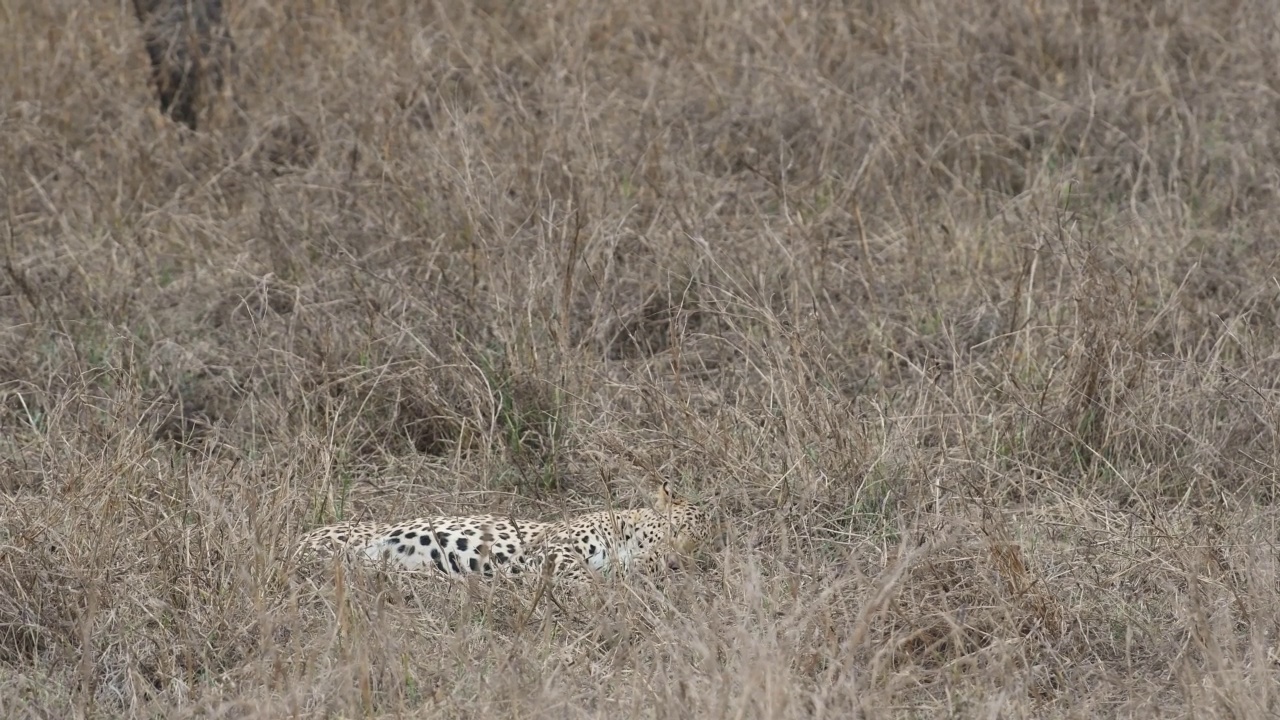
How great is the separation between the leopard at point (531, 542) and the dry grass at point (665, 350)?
5.4 inches

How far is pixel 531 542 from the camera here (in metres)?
4.36

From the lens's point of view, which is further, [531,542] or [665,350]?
[665,350]

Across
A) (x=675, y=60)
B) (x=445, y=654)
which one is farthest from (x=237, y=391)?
(x=675, y=60)

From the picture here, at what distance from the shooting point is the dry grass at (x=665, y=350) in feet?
11.9

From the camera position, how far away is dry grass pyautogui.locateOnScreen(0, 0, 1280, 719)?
→ 364 centimetres

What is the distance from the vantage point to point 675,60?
283 inches

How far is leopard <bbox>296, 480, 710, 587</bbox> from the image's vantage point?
4195 millimetres

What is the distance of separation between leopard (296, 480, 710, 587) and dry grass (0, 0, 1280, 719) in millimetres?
136

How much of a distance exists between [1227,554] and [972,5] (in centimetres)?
370

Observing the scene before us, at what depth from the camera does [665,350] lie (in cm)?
554

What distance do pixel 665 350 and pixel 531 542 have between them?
4.37 feet

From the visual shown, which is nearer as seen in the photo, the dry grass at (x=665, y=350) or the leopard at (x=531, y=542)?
the dry grass at (x=665, y=350)

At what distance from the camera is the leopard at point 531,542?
420cm

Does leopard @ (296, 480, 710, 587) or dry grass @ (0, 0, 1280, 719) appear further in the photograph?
leopard @ (296, 480, 710, 587)
